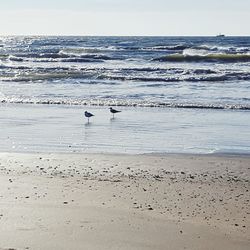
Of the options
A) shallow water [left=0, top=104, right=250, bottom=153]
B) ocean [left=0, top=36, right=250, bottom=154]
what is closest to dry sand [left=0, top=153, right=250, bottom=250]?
shallow water [left=0, top=104, right=250, bottom=153]

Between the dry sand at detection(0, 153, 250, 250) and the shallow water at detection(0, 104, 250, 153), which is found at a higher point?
the dry sand at detection(0, 153, 250, 250)

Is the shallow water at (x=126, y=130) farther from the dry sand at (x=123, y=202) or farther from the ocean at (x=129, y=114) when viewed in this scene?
the dry sand at (x=123, y=202)

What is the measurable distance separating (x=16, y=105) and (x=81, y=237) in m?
13.1

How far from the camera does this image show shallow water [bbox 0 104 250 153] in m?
11.2

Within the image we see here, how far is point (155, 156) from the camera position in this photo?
10.2 metres

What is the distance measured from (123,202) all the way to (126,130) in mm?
6367

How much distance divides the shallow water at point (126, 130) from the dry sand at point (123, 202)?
1096mm

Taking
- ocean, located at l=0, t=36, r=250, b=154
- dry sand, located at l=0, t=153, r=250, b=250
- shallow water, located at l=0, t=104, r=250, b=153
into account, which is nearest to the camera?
dry sand, located at l=0, t=153, r=250, b=250

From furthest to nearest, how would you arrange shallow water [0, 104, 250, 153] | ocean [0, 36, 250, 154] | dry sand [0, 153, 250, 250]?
ocean [0, 36, 250, 154] → shallow water [0, 104, 250, 153] → dry sand [0, 153, 250, 250]

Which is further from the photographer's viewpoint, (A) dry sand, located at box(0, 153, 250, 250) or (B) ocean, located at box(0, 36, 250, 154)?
(B) ocean, located at box(0, 36, 250, 154)

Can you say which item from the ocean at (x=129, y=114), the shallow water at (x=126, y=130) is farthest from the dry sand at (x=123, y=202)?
the ocean at (x=129, y=114)

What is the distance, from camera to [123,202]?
277 inches

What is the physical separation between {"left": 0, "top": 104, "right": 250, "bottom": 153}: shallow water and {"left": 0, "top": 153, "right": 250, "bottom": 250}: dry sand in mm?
1096

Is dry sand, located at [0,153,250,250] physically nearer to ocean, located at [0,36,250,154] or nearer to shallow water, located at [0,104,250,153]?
shallow water, located at [0,104,250,153]
